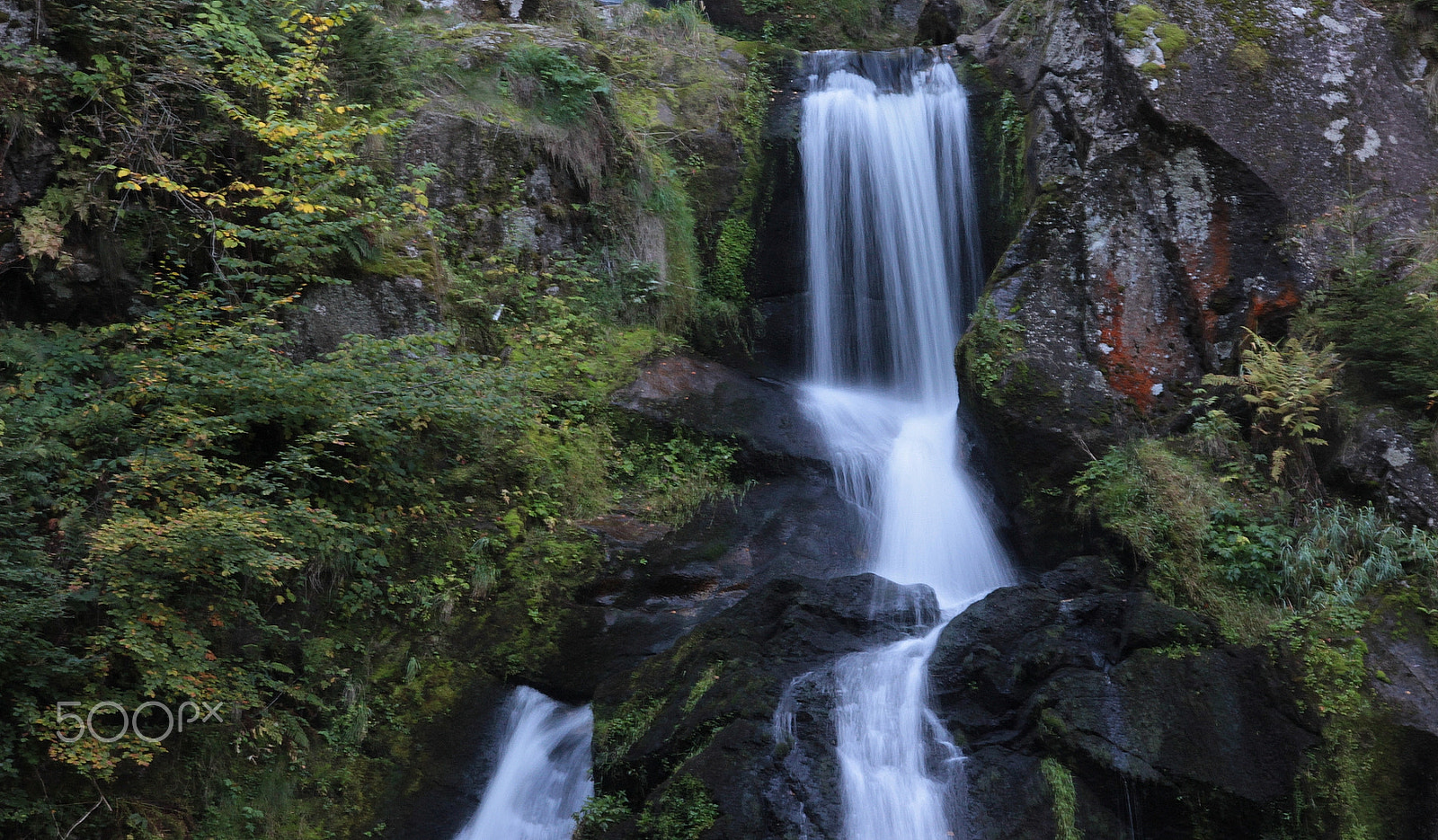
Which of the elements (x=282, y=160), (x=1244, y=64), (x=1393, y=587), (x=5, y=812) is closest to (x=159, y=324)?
(x=282, y=160)

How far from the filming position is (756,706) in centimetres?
497

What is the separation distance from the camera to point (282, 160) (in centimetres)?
645

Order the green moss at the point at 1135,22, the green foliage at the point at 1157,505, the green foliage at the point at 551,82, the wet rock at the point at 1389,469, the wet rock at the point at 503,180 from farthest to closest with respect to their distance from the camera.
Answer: the green foliage at the point at 551,82, the wet rock at the point at 503,180, the green moss at the point at 1135,22, the green foliage at the point at 1157,505, the wet rock at the point at 1389,469

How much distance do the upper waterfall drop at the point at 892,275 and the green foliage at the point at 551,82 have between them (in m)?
2.83

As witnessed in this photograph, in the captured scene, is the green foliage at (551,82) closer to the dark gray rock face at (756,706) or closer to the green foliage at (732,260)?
the green foliage at (732,260)

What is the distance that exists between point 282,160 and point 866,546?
5489 millimetres

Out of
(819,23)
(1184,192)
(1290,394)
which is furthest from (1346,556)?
(819,23)

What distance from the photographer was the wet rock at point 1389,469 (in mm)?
5762

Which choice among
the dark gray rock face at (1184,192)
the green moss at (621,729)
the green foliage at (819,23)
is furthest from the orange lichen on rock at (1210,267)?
the green foliage at (819,23)

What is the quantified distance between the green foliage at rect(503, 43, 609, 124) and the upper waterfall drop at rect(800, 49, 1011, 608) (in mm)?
2829

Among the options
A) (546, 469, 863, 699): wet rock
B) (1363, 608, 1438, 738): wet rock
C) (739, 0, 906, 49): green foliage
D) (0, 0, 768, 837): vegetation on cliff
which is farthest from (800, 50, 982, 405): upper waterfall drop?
(1363, 608, 1438, 738): wet rock

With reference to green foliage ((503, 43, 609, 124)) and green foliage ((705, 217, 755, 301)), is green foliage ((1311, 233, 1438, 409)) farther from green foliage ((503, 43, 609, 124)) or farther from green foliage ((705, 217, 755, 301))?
green foliage ((503, 43, 609, 124))

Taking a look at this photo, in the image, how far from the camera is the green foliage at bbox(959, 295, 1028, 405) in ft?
25.1

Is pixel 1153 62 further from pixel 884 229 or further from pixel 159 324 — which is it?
pixel 159 324
